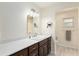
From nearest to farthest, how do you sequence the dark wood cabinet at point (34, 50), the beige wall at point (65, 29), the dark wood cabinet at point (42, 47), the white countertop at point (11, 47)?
the white countertop at point (11, 47), the dark wood cabinet at point (34, 50), the dark wood cabinet at point (42, 47), the beige wall at point (65, 29)

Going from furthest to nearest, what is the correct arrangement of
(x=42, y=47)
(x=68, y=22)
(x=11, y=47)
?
(x=68, y=22) < (x=42, y=47) < (x=11, y=47)

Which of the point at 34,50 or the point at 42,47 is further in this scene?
the point at 42,47

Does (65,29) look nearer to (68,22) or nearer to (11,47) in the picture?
(68,22)

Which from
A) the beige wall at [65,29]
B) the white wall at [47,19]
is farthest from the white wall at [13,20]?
the beige wall at [65,29]

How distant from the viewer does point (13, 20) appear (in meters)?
2.76

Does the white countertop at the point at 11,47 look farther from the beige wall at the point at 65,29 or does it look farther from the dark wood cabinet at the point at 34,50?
the beige wall at the point at 65,29

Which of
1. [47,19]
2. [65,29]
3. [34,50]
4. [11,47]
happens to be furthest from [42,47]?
[65,29]

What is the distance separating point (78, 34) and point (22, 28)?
11.7 ft

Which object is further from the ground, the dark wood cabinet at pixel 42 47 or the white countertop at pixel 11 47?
the white countertop at pixel 11 47

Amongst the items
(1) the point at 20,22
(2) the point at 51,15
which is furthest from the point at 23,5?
(2) the point at 51,15

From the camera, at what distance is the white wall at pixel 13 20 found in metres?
2.38

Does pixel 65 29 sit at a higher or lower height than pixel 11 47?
higher

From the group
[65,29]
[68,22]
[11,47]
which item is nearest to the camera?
[11,47]

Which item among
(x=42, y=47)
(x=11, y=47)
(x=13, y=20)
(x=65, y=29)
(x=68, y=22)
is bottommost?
(x=42, y=47)
